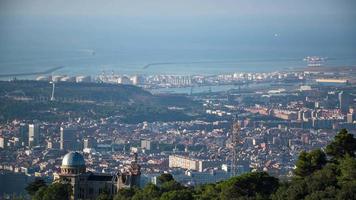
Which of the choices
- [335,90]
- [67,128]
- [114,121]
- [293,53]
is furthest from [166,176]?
[293,53]

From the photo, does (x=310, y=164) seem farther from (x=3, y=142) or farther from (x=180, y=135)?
(x=180, y=135)

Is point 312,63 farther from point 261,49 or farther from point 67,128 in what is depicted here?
point 67,128

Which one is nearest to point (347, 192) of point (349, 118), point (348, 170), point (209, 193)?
point (348, 170)

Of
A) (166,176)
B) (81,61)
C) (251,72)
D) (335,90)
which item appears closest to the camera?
(166,176)

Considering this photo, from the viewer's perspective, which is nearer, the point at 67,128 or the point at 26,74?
the point at 67,128

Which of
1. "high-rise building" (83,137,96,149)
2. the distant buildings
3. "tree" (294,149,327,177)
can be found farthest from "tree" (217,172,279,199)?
"high-rise building" (83,137,96,149)

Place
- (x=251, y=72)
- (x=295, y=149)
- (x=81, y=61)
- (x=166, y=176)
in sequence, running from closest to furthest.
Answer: (x=166, y=176), (x=295, y=149), (x=251, y=72), (x=81, y=61)

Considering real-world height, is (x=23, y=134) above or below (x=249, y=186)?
below

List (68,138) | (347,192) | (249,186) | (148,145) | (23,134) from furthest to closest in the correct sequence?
(23,134) < (68,138) < (148,145) < (249,186) < (347,192)
